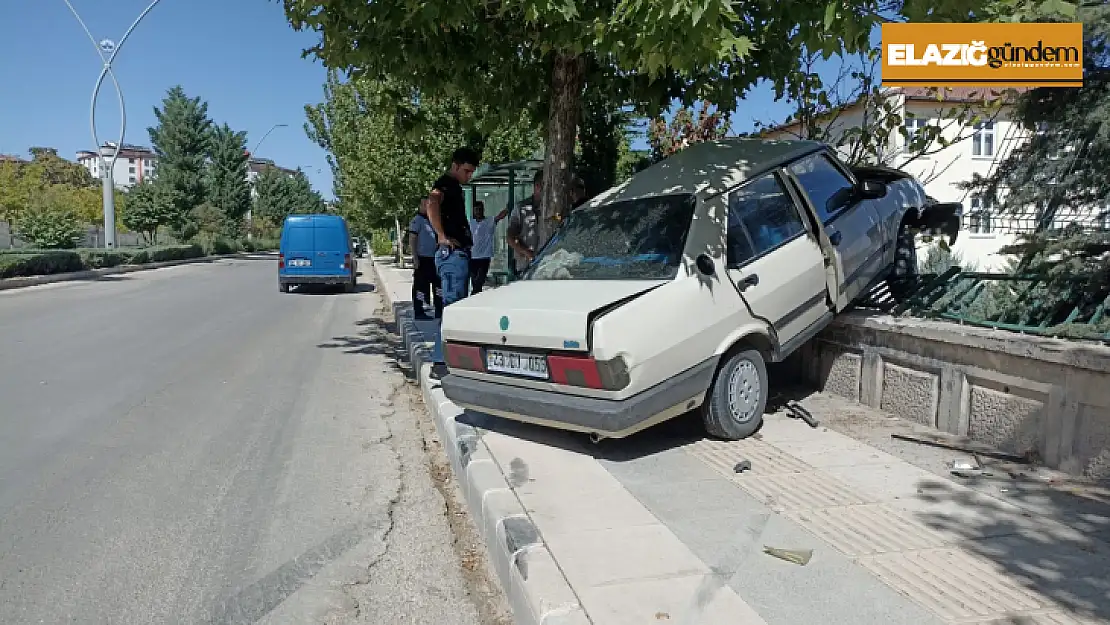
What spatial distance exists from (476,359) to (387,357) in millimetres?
5241

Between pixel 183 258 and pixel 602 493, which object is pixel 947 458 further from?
pixel 183 258

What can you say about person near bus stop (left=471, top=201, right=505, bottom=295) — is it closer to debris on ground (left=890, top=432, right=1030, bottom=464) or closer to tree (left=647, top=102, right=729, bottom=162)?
tree (left=647, top=102, right=729, bottom=162)

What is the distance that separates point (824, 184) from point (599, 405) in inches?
113

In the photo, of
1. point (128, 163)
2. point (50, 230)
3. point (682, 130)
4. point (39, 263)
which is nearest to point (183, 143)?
point (50, 230)

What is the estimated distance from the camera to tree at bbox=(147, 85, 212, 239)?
60.2 meters

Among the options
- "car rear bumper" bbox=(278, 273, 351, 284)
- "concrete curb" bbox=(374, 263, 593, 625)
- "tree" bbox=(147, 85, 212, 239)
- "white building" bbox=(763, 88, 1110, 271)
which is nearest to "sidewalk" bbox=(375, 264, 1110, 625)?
"concrete curb" bbox=(374, 263, 593, 625)

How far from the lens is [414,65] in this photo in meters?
7.83

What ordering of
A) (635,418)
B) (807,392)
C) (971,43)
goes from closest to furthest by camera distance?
(635,418) < (807,392) < (971,43)

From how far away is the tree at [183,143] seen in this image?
6019cm

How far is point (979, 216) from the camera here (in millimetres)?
6391

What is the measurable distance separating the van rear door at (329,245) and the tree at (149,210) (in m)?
38.1

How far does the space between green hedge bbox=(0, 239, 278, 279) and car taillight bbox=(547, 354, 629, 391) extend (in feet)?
70.2

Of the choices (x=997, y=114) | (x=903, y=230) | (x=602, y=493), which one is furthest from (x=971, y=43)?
(x=602, y=493)

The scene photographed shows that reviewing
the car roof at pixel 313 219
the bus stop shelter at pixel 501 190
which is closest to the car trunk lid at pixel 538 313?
the bus stop shelter at pixel 501 190
